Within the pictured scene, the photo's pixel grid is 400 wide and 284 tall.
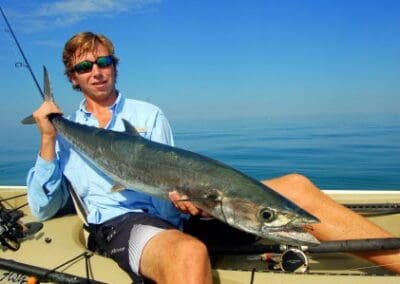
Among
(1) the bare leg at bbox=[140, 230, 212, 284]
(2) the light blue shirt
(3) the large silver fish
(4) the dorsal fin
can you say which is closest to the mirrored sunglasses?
(2) the light blue shirt

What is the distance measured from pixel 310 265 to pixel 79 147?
187 centimetres

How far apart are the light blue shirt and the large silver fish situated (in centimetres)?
14

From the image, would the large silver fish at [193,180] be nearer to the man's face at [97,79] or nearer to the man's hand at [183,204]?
the man's hand at [183,204]

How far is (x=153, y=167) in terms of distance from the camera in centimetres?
281

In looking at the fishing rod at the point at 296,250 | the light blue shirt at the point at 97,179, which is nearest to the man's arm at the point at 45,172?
the light blue shirt at the point at 97,179

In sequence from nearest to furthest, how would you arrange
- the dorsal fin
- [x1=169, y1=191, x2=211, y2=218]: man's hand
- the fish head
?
the fish head
[x1=169, y1=191, x2=211, y2=218]: man's hand
the dorsal fin

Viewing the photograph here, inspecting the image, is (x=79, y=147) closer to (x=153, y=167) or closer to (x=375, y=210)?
(x=153, y=167)

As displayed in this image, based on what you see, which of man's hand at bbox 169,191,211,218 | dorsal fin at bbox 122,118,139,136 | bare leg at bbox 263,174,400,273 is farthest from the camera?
dorsal fin at bbox 122,118,139,136

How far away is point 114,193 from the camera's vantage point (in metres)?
3.09

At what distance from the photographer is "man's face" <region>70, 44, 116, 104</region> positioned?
3.27 meters

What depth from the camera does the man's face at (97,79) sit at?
327 cm

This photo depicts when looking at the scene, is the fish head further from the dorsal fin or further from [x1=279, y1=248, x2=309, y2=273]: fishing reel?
the dorsal fin

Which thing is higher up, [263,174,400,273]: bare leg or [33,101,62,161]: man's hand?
[33,101,62,161]: man's hand

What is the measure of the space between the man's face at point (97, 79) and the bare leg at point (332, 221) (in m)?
1.38
